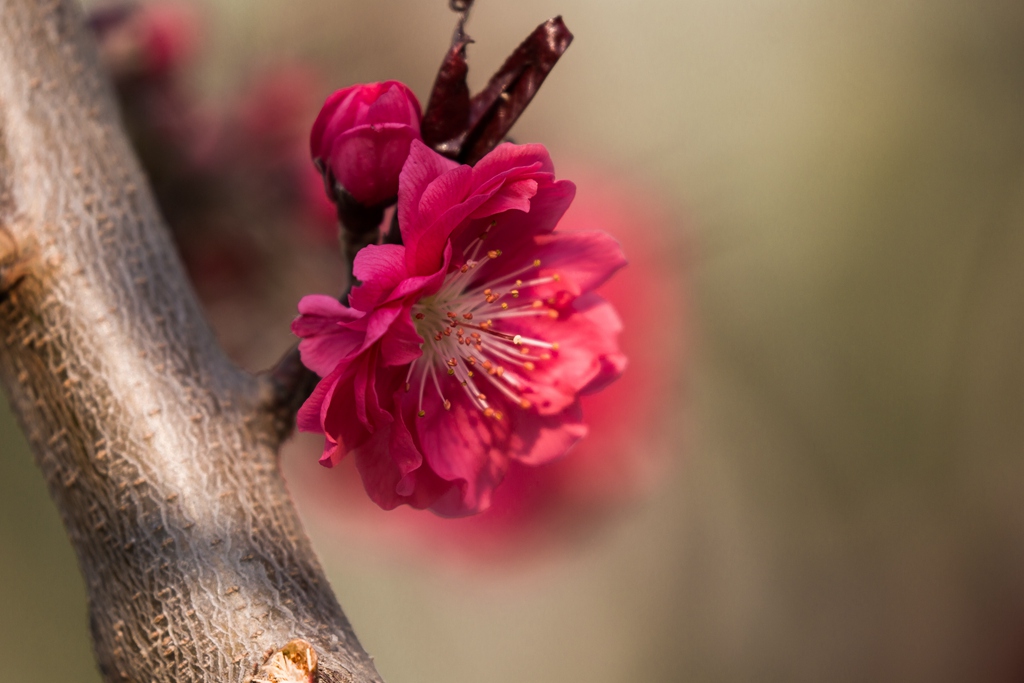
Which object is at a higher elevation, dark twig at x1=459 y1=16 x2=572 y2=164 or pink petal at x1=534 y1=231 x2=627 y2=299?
dark twig at x1=459 y1=16 x2=572 y2=164

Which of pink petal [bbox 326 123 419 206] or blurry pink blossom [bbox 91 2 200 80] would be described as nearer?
pink petal [bbox 326 123 419 206]

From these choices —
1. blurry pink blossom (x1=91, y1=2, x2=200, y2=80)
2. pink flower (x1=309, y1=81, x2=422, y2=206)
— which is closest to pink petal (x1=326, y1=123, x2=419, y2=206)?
pink flower (x1=309, y1=81, x2=422, y2=206)

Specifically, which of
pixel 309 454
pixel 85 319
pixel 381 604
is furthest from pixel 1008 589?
pixel 85 319

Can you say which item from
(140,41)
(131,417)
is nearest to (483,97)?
(131,417)

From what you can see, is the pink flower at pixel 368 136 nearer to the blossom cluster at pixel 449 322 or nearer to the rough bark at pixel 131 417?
the blossom cluster at pixel 449 322

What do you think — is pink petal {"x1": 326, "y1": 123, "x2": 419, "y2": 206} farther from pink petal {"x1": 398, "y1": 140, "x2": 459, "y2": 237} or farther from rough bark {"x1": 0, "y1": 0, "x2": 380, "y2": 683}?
rough bark {"x1": 0, "y1": 0, "x2": 380, "y2": 683}

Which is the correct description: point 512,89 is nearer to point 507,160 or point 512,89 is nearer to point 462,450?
point 507,160
